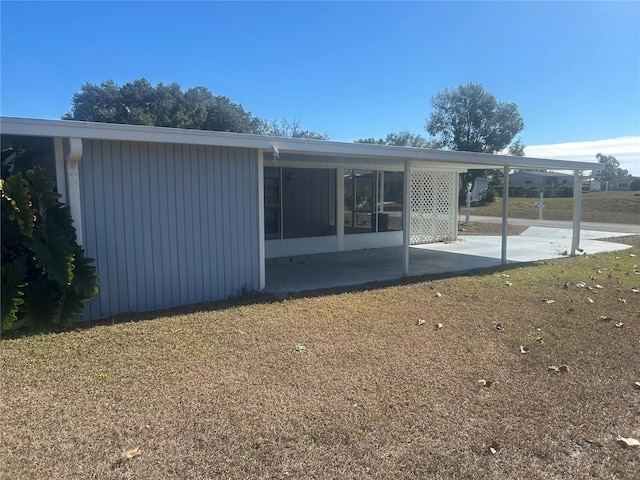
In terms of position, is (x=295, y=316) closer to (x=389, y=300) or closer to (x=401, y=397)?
(x=389, y=300)

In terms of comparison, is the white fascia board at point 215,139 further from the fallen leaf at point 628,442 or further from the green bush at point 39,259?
the fallen leaf at point 628,442

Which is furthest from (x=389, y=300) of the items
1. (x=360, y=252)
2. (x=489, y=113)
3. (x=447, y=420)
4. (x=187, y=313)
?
→ (x=489, y=113)

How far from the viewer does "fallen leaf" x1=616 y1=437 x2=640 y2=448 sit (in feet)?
10.1

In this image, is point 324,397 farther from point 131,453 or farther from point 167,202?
point 167,202

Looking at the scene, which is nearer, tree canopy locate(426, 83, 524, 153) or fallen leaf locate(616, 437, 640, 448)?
fallen leaf locate(616, 437, 640, 448)

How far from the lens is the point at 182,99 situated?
3089 centimetres

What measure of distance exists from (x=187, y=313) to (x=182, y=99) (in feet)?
91.5

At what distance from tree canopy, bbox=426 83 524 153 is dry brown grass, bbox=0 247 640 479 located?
33.9 m

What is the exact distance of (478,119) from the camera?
37344 millimetres

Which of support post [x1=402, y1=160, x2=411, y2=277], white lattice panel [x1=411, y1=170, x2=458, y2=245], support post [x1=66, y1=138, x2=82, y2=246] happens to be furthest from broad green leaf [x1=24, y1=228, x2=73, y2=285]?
white lattice panel [x1=411, y1=170, x2=458, y2=245]

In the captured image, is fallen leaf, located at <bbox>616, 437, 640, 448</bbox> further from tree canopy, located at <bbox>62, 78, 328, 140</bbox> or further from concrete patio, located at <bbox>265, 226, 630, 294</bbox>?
tree canopy, located at <bbox>62, 78, 328, 140</bbox>

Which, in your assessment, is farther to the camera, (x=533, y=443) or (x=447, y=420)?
(x=447, y=420)

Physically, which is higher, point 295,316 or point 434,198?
point 434,198

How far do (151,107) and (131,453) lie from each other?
3056cm
